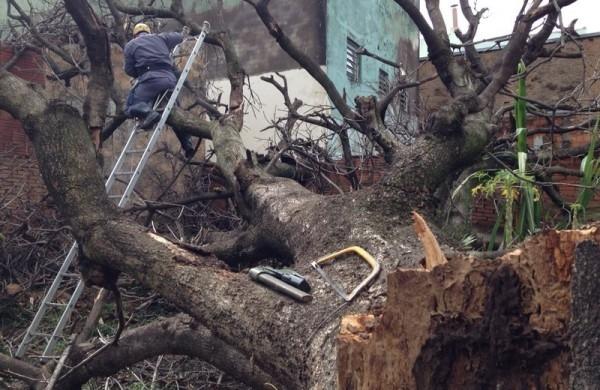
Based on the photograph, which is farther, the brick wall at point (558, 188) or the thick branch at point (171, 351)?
the brick wall at point (558, 188)

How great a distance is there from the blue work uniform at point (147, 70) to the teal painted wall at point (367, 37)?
18.2 ft

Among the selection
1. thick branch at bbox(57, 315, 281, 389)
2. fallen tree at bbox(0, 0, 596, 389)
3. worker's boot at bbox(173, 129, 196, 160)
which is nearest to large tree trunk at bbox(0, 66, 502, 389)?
fallen tree at bbox(0, 0, 596, 389)

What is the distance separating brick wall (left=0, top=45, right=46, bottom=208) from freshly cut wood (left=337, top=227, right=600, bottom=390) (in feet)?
19.4

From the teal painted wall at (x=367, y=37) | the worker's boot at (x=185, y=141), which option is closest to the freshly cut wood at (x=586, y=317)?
the worker's boot at (x=185, y=141)

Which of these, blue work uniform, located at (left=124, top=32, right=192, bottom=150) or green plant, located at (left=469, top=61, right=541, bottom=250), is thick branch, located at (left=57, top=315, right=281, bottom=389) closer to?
green plant, located at (left=469, top=61, right=541, bottom=250)

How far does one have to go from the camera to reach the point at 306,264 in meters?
2.58

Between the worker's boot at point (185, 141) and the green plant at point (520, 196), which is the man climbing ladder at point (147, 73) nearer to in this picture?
the worker's boot at point (185, 141)

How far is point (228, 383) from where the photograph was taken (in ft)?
12.4

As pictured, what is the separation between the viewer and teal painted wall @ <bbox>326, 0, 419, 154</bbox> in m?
11.5

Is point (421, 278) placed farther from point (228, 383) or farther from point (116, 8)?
point (116, 8)

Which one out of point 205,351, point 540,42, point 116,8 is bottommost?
point 205,351

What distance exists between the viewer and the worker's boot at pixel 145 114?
480cm

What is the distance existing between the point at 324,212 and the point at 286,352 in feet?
3.14

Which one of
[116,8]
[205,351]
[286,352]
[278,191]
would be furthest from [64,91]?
[286,352]
